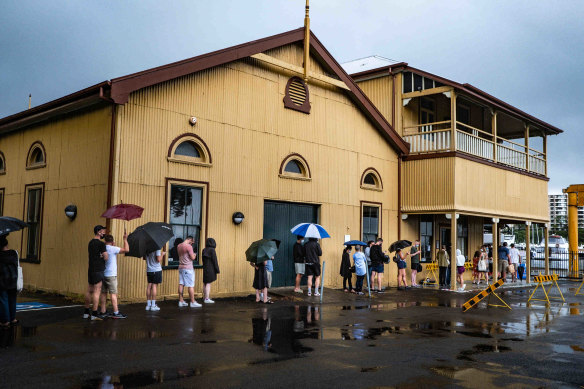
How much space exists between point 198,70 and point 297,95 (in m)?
3.86

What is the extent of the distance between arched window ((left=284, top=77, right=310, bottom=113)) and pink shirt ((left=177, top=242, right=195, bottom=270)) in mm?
6181

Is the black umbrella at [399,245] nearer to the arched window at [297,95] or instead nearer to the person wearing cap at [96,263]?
the arched window at [297,95]

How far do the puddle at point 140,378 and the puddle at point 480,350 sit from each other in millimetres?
3935

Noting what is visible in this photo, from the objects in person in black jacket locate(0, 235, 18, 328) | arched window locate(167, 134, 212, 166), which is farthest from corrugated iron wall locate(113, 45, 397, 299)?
person in black jacket locate(0, 235, 18, 328)

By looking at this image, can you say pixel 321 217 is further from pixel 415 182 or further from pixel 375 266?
pixel 415 182

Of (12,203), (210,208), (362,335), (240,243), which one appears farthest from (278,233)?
(12,203)

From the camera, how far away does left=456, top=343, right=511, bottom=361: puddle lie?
7996 millimetres

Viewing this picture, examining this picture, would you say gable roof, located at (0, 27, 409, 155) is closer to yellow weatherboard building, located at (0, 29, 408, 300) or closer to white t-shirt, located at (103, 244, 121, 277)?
yellow weatherboard building, located at (0, 29, 408, 300)

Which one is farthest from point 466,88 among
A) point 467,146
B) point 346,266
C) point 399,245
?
point 346,266

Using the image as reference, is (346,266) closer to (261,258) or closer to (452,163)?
(261,258)

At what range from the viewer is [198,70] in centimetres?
1415

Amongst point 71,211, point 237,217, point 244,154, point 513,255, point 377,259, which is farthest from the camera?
point 513,255

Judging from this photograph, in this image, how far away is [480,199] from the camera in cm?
2000

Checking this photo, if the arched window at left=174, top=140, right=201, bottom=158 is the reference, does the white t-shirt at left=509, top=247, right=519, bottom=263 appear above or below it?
below
